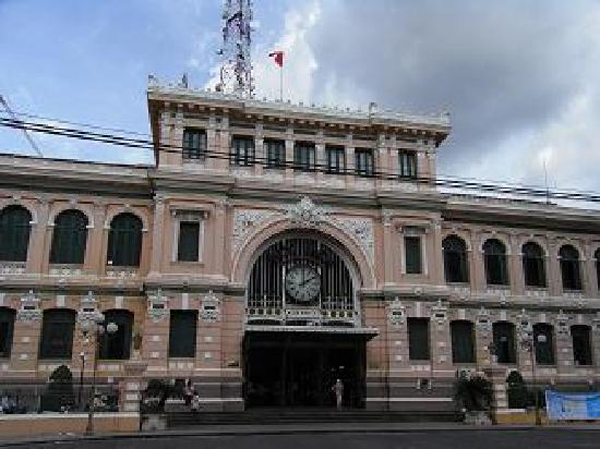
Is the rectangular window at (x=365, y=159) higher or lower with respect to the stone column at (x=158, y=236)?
higher

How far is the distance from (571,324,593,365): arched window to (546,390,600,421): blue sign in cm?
790

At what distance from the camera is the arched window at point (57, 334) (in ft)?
107

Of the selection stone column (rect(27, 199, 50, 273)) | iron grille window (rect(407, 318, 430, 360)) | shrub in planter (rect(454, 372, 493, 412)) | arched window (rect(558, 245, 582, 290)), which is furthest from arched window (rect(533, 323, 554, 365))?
stone column (rect(27, 199, 50, 273))

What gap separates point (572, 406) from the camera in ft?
110

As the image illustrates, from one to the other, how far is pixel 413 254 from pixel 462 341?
21.0 feet

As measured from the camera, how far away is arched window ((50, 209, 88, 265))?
1337 inches

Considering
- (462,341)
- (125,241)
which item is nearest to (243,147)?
(125,241)

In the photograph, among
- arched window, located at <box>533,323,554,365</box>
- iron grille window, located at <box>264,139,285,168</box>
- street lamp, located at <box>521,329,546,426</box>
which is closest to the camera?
street lamp, located at <box>521,329,546,426</box>

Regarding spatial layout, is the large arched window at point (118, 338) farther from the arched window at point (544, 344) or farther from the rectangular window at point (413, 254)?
the arched window at point (544, 344)

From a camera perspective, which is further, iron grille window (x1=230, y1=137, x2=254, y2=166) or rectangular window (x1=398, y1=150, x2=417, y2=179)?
rectangular window (x1=398, y1=150, x2=417, y2=179)

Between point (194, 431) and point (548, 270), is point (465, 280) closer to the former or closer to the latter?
point (548, 270)

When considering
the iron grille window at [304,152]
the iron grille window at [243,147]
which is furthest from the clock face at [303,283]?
the iron grille window at [243,147]

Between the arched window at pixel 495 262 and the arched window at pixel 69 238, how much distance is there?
2438 centimetres

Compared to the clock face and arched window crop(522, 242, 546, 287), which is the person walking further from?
arched window crop(522, 242, 546, 287)
